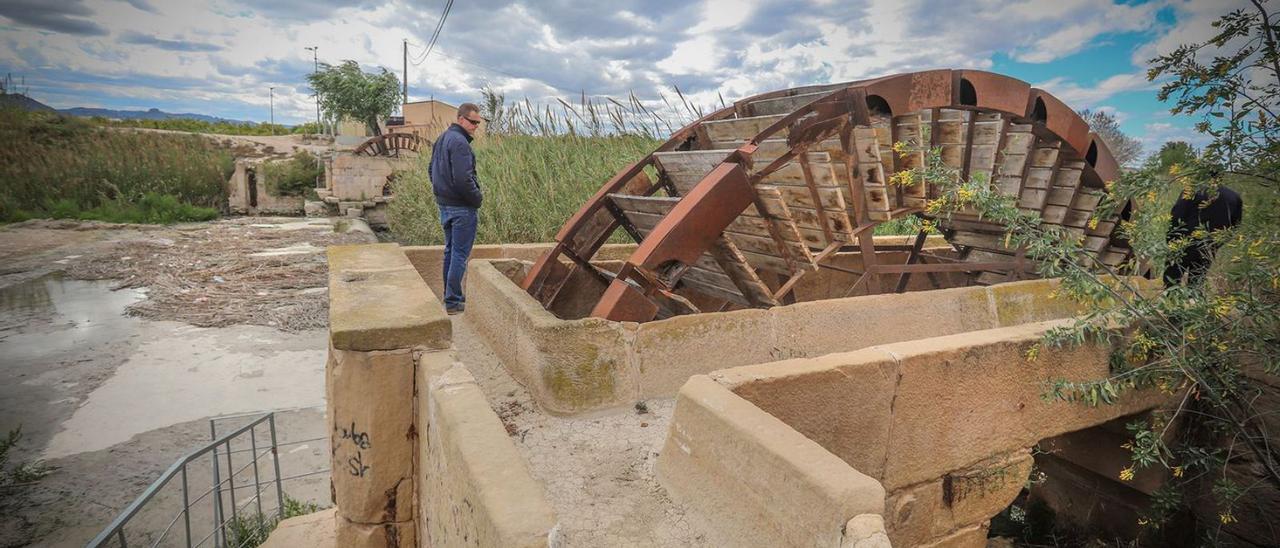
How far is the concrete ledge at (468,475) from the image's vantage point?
1.38 metres

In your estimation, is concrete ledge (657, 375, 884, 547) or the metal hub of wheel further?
the metal hub of wheel

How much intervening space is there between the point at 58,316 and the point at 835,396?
30.6 ft

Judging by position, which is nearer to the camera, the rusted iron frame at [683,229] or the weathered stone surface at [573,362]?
the weathered stone surface at [573,362]

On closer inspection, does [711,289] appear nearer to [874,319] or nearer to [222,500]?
[874,319]

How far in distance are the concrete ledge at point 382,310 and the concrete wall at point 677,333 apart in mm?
437

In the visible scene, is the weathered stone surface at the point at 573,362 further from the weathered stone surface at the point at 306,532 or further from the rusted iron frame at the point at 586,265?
the weathered stone surface at the point at 306,532

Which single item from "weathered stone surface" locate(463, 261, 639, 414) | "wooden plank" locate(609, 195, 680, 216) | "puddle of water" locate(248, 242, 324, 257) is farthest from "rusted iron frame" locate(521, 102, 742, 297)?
"puddle of water" locate(248, 242, 324, 257)

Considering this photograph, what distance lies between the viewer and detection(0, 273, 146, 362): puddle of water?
6.73m

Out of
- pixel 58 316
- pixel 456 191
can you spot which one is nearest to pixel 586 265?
pixel 456 191

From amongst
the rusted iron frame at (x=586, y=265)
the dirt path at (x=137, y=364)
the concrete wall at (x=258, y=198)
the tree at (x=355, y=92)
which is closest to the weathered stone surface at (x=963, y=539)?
the rusted iron frame at (x=586, y=265)

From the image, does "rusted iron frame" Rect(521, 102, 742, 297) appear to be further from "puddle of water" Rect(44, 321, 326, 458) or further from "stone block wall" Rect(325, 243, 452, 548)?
"puddle of water" Rect(44, 321, 326, 458)

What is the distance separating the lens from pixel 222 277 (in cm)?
966

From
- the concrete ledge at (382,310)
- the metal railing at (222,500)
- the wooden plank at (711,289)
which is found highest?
the concrete ledge at (382,310)

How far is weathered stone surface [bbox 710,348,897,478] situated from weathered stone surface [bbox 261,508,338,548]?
8.86 ft
